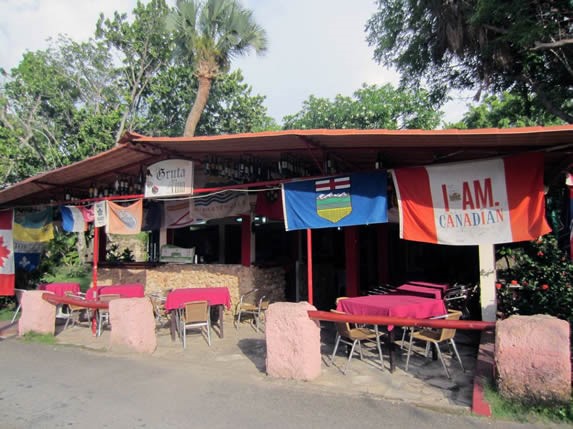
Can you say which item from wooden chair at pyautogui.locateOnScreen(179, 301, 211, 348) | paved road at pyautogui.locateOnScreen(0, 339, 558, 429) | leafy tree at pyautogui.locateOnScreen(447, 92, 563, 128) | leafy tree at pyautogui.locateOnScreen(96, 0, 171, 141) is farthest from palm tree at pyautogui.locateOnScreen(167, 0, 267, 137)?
paved road at pyautogui.locateOnScreen(0, 339, 558, 429)

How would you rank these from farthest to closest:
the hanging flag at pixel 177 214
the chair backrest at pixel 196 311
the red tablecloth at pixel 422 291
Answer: the hanging flag at pixel 177 214, the chair backrest at pixel 196 311, the red tablecloth at pixel 422 291

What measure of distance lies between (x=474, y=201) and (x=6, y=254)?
11710 millimetres

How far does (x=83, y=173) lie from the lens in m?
9.74

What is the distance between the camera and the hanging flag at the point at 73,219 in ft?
34.0

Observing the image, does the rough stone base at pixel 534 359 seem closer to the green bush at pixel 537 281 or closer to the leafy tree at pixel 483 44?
the green bush at pixel 537 281

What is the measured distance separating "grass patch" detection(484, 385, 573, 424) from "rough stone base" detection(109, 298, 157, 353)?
205 inches

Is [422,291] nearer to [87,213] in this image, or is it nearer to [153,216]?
[153,216]

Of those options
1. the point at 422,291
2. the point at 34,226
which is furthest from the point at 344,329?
the point at 34,226

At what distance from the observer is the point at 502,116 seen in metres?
17.2

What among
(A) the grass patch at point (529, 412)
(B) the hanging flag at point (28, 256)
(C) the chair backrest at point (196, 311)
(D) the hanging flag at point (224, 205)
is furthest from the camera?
(B) the hanging flag at point (28, 256)

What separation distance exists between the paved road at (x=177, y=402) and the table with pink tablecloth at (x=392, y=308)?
1222 millimetres

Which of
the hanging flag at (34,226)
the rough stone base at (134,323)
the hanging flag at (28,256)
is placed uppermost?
the hanging flag at (34,226)

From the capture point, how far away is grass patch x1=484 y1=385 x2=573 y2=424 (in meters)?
4.07

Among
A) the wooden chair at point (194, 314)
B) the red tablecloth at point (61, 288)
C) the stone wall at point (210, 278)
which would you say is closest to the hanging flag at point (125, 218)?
the red tablecloth at point (61, 288)
